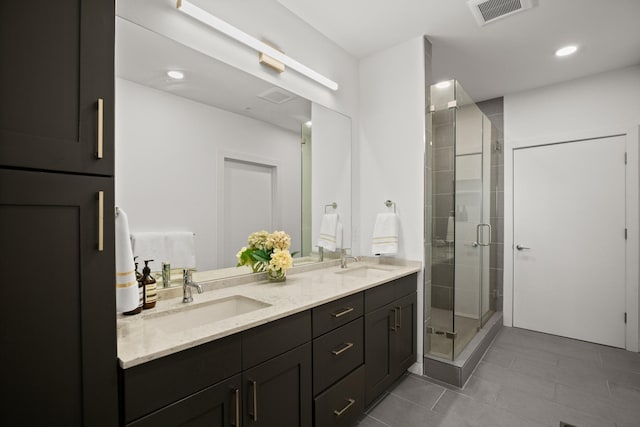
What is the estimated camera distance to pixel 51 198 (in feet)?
2.60

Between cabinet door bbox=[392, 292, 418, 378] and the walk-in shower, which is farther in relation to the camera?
the walk-in shower

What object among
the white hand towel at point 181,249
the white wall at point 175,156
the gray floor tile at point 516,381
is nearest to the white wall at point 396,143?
the gray floor tile at point 516,381

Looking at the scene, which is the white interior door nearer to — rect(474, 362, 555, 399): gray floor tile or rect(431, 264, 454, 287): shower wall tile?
rect(474, 362, 555, 399): gray floor tile

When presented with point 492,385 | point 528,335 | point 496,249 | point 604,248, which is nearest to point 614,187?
point 604,248

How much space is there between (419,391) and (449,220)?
129 centimetres

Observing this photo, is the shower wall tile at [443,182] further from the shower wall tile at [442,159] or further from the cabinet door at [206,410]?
the cabinet door at [206,410]

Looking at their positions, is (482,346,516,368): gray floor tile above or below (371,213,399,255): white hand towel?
below

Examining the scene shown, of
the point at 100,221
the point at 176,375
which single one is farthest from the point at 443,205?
the point at 100,221

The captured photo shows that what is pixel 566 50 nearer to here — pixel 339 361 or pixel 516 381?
→ pixel 516 381

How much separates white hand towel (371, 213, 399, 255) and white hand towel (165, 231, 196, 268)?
1.48 meters

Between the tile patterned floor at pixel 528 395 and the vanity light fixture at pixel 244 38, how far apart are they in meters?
2.36

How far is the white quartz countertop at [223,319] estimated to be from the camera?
0.99 m

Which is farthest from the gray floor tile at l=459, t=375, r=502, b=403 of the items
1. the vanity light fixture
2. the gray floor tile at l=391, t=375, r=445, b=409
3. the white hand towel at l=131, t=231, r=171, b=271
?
the vanity light fixture

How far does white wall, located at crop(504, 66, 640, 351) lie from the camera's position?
2.90 metres
